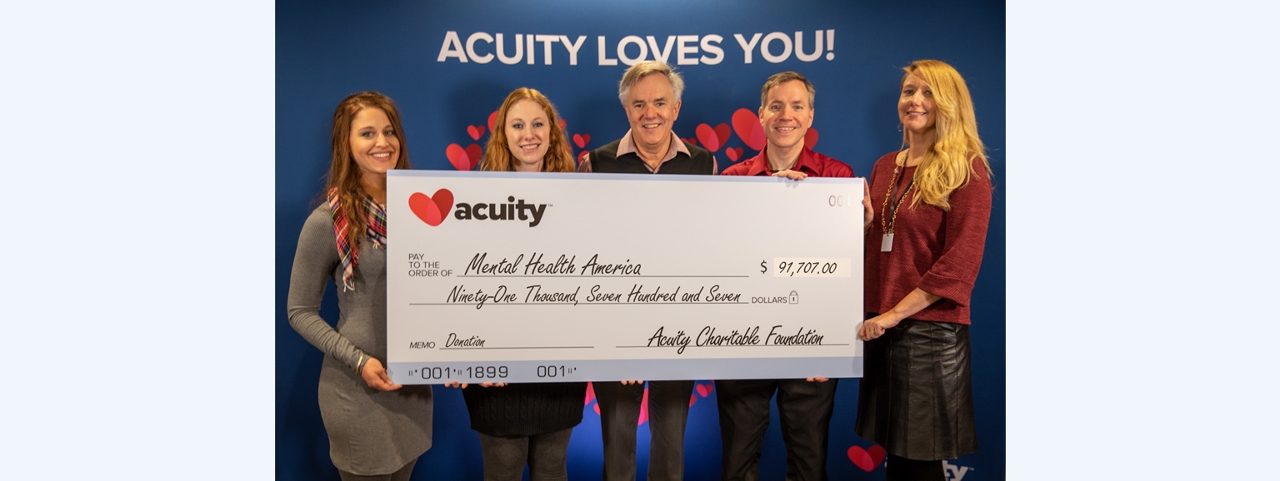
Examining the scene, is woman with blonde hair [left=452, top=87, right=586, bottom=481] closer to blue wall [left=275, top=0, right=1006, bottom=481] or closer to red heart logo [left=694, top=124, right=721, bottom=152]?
blue wall [left=275, top=0, right=1006, bottom=481]

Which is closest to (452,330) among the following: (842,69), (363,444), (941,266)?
(363,444)

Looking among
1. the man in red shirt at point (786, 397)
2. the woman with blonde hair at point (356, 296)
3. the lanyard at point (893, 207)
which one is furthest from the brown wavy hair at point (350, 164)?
the lanyard at point (893, 207)

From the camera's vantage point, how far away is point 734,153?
9.62 feet

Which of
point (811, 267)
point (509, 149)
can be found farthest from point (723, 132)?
point (509, 149)

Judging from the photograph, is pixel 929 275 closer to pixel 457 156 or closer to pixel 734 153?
pixel 734 153

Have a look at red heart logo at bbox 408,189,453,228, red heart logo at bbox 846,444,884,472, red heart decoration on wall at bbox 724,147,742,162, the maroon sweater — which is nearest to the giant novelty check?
red heart logo at bbox 408,189,453,228

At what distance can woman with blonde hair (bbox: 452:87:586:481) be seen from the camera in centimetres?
209

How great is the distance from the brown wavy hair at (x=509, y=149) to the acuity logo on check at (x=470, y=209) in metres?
0.23

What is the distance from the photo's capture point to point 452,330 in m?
2.06

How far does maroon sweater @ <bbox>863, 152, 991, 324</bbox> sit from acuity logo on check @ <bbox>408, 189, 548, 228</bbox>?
1220 millimetres

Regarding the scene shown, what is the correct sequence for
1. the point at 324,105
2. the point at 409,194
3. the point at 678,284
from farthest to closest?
the point at 324,105, the point at 678,284, the point at 409,194

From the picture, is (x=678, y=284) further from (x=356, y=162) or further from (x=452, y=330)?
(x=356, y=162)

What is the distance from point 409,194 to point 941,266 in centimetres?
176

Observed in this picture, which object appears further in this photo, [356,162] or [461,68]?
[461,68]
